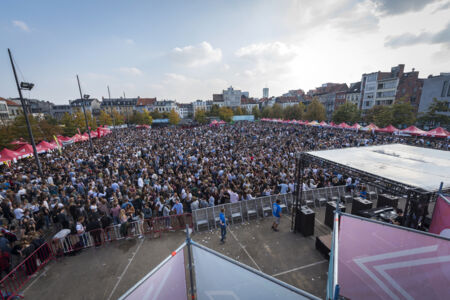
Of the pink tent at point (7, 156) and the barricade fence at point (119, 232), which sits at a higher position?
the pink tent at point (7, 156)

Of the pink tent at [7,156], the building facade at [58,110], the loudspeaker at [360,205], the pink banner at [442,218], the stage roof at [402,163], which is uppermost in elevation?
the building facade at [58,110]

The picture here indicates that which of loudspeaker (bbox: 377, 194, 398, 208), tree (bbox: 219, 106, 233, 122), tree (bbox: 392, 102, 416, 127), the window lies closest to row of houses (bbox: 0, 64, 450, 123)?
the window

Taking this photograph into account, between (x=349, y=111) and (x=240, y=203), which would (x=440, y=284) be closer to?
(x=240, y=203)

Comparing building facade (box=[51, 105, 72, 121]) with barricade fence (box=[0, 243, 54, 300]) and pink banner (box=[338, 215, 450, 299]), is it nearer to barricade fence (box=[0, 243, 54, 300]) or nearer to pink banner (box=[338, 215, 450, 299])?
barricade fence (box=[0, 243, 54, 300])

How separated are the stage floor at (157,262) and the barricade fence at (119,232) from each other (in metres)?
0.29

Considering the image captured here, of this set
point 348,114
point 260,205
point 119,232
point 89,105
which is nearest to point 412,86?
point 348,114

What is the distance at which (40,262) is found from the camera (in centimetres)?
658

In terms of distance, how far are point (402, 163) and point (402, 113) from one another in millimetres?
37750

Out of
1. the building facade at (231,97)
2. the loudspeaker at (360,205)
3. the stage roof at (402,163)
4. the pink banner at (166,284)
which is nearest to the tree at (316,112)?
the stage roof at (402,163)

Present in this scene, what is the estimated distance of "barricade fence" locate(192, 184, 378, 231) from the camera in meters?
8.71

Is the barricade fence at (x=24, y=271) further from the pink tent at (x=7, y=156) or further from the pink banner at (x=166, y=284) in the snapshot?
the pink tent at (x=7, y=156)

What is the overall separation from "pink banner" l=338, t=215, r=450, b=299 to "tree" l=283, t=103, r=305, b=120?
186 ft

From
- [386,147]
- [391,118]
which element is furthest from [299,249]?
[391,118]

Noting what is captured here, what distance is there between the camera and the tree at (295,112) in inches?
2260
